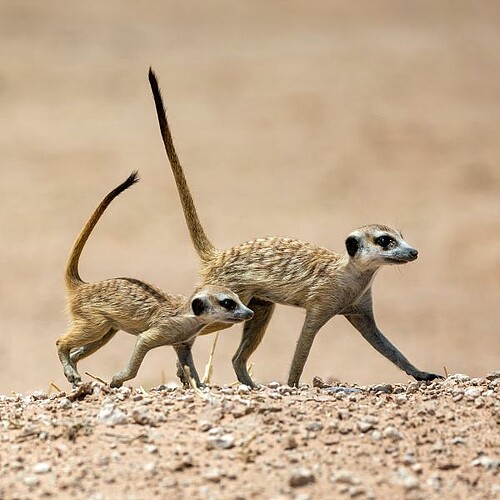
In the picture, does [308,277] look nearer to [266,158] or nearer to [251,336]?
[251,336]

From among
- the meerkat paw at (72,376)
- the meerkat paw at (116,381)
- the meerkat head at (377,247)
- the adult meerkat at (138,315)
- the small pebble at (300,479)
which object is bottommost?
the small pebble at (300,479)

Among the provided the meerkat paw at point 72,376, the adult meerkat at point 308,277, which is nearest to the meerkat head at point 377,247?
the adult meerkat at point 308,277

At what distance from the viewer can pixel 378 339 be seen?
909 centimetres

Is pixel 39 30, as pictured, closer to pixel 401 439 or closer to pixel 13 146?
pixel 13 146

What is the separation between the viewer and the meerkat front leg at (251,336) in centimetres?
909

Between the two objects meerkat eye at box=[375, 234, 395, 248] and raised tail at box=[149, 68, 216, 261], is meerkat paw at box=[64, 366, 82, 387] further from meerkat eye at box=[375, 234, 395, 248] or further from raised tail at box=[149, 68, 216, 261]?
meerkat eye at box=[375, 234, 395, 248]

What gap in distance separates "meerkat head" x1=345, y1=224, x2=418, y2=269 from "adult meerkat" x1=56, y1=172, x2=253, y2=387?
867 mm

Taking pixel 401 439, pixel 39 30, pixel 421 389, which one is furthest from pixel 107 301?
pixel 39 30

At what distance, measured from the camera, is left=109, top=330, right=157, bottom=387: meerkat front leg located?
8.61m

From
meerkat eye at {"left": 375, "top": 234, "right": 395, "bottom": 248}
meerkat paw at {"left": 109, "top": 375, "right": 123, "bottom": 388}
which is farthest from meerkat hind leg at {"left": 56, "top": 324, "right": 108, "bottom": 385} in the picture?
meerkat eye at {"left": 375, "top": 234, "right": 395, "bottom": 248}

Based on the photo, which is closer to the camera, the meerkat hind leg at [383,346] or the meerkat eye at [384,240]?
the meerkat eye at [384,240]

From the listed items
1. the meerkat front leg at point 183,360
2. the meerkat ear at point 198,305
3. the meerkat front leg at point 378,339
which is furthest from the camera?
the meerkat front leg at point 378,339

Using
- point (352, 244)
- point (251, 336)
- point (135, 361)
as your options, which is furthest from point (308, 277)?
point (135, 361)

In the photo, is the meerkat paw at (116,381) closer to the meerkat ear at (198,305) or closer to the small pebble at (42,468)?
the meerkat ear at (198,305)
